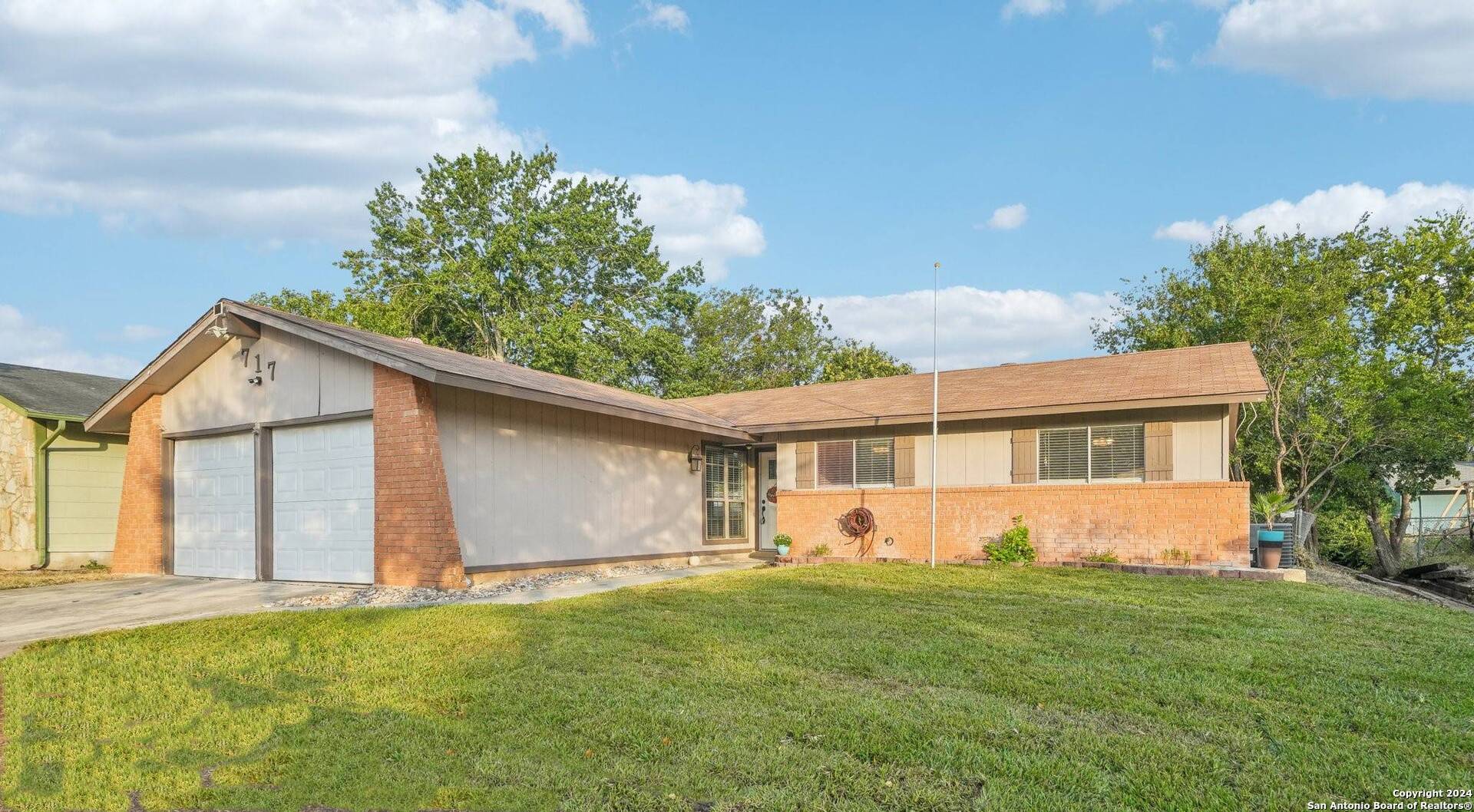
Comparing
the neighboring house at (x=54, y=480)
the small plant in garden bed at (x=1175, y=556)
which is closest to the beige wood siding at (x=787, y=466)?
the small plant in garden bed at (x=1175, y=556)

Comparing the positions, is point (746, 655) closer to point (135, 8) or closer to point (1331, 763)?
point (1331, 763)

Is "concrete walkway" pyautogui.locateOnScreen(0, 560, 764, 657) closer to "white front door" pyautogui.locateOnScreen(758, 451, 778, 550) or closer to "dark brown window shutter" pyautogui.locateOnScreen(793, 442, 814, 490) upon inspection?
"dark brown window shutter" pyautogui.locateOnScreen(793, 442, 814, 490)

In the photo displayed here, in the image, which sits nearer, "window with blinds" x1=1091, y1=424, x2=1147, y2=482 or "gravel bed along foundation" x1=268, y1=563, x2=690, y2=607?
"gravel bed along foundation" x1=268, y1=563, x2=690, y2=607

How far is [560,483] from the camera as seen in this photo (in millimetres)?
12492

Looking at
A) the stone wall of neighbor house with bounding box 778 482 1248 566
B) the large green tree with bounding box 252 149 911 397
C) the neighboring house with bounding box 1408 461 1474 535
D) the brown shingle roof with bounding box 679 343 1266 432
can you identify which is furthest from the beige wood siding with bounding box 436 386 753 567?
the neighboring house with bounding box 1408 461 1474 535

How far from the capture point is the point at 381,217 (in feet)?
103

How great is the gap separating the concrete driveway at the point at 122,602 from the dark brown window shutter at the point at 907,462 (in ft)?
28.4

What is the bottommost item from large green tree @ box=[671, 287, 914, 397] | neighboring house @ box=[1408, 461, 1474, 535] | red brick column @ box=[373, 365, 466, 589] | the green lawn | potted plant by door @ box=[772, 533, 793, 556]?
neighboring house @ box=[1408, 461, 1474, 535]

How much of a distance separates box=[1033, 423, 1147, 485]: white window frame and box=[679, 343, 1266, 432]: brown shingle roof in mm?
530

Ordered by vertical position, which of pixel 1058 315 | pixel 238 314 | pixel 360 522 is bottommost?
pixel 360 522

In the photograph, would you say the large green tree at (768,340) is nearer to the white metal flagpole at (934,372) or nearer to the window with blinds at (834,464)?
the window with blinds at (834,464)

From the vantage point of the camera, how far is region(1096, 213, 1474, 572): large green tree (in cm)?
1930

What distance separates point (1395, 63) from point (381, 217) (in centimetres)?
3016

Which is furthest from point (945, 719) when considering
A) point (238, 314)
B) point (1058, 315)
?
point (1058, 315)
